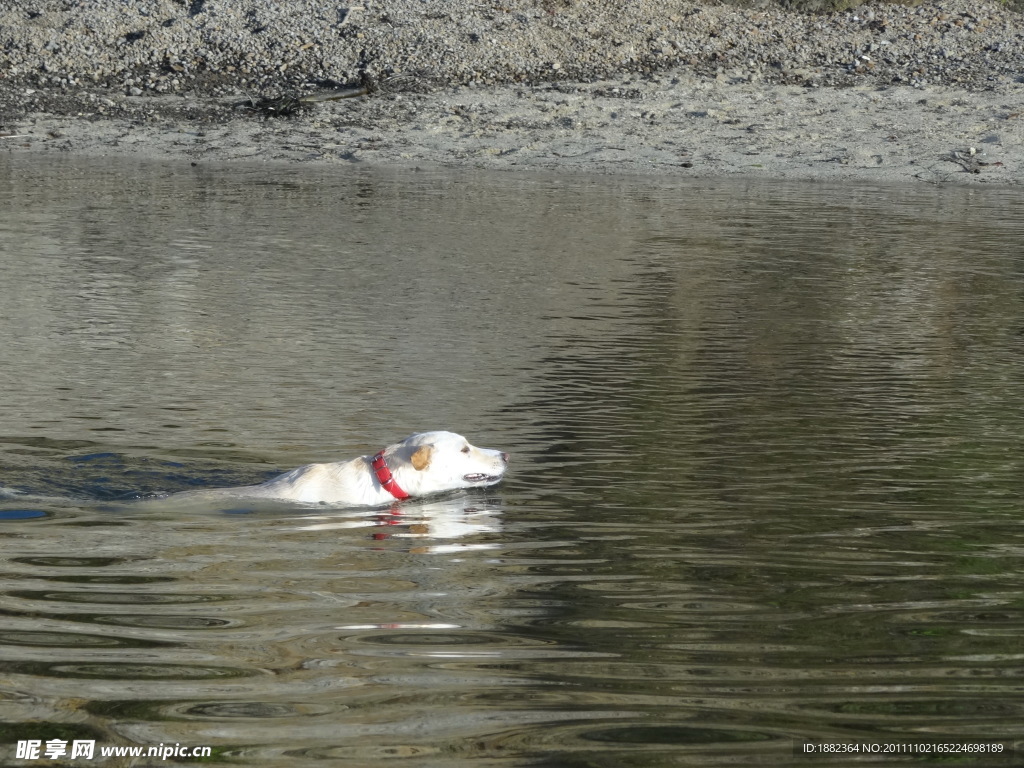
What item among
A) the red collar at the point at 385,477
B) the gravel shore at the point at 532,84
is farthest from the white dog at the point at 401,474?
the gravel shore at the point at 532,84

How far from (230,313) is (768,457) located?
5.12 m

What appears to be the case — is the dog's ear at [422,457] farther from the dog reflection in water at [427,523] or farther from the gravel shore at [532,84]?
the gravel shore at [532,84]

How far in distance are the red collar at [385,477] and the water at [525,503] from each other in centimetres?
12

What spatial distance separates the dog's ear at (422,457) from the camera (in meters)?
6.51

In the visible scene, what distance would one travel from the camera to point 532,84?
2422 cm

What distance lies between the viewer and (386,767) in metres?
3.45

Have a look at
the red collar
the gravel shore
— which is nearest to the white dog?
the red collar

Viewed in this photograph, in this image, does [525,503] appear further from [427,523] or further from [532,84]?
[532,84]

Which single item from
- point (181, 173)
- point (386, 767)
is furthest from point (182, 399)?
point (181, 173)

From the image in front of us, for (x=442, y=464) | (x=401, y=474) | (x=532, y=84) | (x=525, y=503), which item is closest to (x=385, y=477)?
(x=401, y=474)

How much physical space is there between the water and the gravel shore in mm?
6910

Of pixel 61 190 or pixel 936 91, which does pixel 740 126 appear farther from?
pixel 61 190

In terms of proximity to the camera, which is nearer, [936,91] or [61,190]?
[61,190]

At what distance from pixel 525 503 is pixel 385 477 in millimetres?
609
